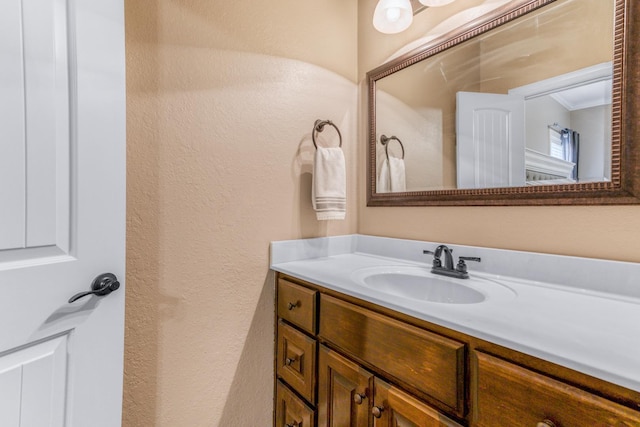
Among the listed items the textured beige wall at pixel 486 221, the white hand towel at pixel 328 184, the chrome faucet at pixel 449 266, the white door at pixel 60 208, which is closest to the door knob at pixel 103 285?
the white door at pixel 60 208

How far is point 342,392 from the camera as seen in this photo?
93cm

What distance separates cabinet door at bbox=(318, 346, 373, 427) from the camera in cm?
85

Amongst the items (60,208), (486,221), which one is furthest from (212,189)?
(486,221)

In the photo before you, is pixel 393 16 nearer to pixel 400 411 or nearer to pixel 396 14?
pixel 396 14

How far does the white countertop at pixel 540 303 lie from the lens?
1.71 ft

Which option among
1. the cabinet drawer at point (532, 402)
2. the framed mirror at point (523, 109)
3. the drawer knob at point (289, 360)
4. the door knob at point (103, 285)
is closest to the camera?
the cabinet drawer at point (532, 402)

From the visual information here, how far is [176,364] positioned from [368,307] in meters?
0.75

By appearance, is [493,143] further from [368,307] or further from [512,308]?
[368,307]

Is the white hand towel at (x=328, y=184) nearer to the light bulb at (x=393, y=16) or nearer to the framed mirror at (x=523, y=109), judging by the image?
the framed mirror at (x=523, y=109)

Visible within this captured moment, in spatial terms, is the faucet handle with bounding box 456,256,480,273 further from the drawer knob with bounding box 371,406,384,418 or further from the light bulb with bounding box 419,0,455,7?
the light bulb with bounding box 419,0,455,7

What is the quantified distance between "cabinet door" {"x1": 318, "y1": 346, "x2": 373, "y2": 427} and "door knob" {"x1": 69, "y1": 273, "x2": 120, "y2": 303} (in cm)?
67

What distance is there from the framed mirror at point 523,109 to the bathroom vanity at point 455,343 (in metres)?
0.23

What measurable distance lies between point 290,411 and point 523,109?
4.73 feet

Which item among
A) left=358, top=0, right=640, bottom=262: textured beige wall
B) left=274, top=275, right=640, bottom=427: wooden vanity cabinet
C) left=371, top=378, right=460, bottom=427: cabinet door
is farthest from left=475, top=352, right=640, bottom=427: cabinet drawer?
left=358, top=0, right=640, bottom=262: textured beige wall
